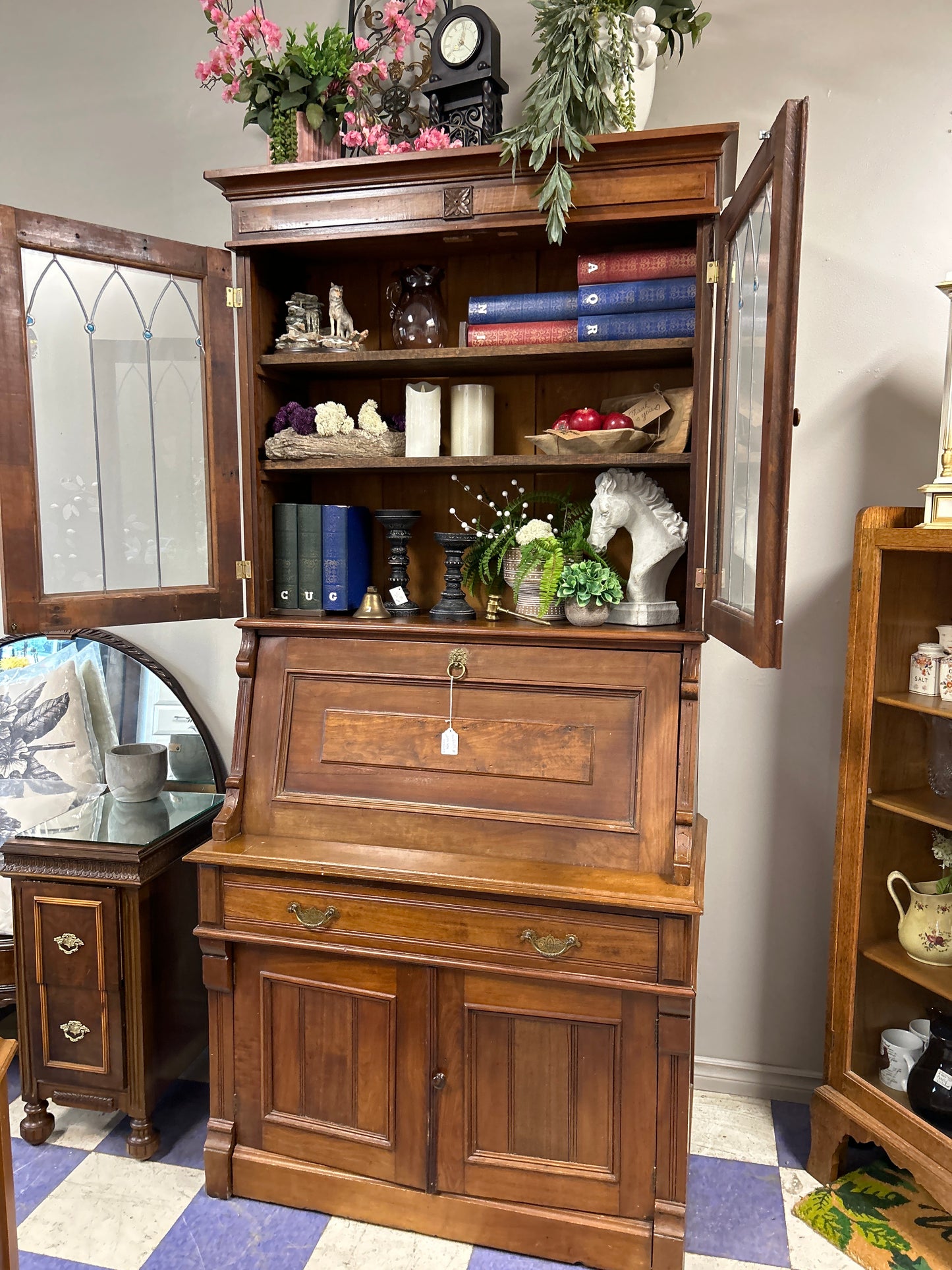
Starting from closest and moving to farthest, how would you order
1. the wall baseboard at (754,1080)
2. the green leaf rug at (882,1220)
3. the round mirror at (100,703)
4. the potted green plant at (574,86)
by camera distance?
the potted green plant at (574,86) < the green leaf rug at (882,1220) < the wall baseboard at (754,1080) < the round mirror at (100,703)

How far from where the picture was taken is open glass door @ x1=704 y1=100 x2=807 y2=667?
1448 mm

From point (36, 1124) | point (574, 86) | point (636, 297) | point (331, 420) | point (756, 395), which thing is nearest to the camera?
point (756, 395)

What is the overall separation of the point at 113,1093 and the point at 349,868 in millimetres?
959

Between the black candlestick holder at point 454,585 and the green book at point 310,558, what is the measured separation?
298 millimetres

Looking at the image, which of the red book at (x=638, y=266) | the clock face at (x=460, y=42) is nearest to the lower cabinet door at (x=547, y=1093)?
the red book at (x=638, y=266)

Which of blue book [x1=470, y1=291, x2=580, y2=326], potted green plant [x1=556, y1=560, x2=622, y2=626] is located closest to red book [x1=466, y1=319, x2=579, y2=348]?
blue book [x1=470, y1=291, x2=580, y2=326]

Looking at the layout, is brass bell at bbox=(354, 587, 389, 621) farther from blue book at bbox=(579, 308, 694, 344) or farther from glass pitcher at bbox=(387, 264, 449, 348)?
blue book at bbox=(579, 308, 694, 344)

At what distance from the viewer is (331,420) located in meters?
2.15

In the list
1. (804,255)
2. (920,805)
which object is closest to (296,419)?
(804,255)

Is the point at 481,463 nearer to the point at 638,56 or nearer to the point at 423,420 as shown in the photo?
the point at 423,420

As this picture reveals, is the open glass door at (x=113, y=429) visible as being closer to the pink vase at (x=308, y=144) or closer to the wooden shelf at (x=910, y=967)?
the pink vase at (x=308, y=144)

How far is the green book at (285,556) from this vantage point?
2.22 m

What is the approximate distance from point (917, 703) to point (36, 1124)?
2394 mm

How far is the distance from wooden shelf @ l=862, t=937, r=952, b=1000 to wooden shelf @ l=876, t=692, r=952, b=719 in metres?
0.57
